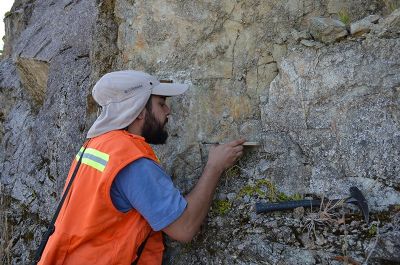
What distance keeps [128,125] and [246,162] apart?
913 millimetres

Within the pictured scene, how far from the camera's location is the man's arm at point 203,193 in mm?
2568

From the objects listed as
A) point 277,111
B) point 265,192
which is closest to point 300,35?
point 277,111

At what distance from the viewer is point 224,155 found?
2947 mm

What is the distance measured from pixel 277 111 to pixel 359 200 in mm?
882

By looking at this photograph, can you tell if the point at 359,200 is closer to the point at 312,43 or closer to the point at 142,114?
the point at 312,43

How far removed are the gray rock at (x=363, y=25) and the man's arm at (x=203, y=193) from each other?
3.44ft

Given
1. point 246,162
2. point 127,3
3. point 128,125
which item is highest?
point 127,3

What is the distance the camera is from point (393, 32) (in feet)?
8.80

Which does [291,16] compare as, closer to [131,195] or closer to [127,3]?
[127,3]

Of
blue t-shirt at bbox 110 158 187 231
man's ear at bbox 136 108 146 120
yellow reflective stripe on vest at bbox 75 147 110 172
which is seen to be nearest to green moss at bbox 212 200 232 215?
blue t-shirt at bbox 110 158 187 231

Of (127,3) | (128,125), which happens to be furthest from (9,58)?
(128,125)

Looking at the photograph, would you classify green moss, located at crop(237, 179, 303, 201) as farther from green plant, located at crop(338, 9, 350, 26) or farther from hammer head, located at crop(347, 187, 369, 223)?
green plant, located at crop(338, 9, 350, 26)

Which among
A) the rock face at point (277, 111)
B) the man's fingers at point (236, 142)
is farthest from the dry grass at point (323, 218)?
the man's fingers at point (236, 142)

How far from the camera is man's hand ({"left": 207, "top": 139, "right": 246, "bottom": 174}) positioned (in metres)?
2.90
